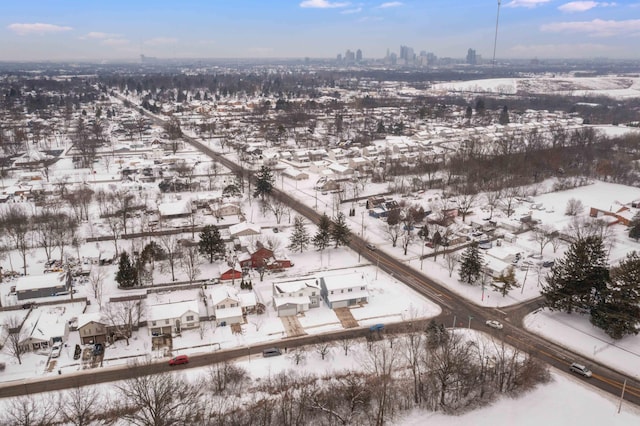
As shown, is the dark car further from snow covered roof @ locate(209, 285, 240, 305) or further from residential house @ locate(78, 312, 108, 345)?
snow covered roof @ locate(209, 285, 240, 305)

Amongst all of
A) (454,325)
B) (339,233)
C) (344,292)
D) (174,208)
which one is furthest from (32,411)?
(174,208)

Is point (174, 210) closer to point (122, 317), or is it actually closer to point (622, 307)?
point (122, 317)

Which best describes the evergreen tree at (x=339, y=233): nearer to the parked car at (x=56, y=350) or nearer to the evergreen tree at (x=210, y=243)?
the evergreen tree at (x=210, y=243)

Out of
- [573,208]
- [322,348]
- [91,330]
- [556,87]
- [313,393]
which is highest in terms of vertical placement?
[556,87]

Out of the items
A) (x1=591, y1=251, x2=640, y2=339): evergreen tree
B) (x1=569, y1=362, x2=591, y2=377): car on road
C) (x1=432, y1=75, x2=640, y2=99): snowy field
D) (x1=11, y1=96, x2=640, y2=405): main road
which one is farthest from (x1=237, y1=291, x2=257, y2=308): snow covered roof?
(x1=432, y1=75, x2=640, y2=99): snowy field

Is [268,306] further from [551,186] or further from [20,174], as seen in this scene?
[20,174]

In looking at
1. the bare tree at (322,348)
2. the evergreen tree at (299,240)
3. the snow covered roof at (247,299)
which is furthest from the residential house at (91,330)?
the evergreen tree at (299,240)
